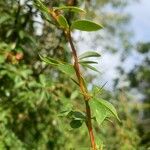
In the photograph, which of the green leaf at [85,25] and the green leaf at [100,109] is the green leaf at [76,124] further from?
the green leaf at [85,25]

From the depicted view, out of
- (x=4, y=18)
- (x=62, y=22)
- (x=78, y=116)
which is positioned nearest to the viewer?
(x=62, y=22)

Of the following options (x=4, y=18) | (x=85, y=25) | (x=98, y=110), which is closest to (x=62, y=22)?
(x=85, y=25)

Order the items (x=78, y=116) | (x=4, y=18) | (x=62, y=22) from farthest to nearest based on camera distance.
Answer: (x=4, y=18), (x=78, y=116), (x=62, y=22)

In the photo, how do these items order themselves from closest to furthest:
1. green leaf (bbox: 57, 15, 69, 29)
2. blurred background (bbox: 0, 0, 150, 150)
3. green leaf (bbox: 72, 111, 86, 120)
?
green leaf (bbox: 57, 15, 69, 29) → green leaf (bbox: 72, 111, 86, 120) → blurred background (bbox: 0, 0, 150, 150)

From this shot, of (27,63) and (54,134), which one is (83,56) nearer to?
(27,63)

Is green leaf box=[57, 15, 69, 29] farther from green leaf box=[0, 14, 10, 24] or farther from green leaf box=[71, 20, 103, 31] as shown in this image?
green leaf box=[0, 14, 10, 24]

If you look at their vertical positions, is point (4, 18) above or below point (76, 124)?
above

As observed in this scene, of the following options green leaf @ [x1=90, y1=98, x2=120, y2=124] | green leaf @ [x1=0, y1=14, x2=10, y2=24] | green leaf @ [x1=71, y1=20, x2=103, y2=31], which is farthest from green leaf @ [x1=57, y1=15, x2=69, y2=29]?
green leaf @ [x1=0, y1=14, x2=10, y2=24]

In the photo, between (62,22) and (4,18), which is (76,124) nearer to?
(62,22)

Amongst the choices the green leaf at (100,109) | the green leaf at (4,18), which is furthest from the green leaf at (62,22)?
the green leaf at (4,18)

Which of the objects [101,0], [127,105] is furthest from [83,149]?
[101,0]

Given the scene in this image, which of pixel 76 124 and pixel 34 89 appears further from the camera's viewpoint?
pixel 34 89

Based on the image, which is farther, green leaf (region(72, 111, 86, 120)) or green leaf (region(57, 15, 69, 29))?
green leaf (region(72, 111, 86, 120))

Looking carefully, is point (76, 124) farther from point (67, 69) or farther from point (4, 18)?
point (4, 18)
